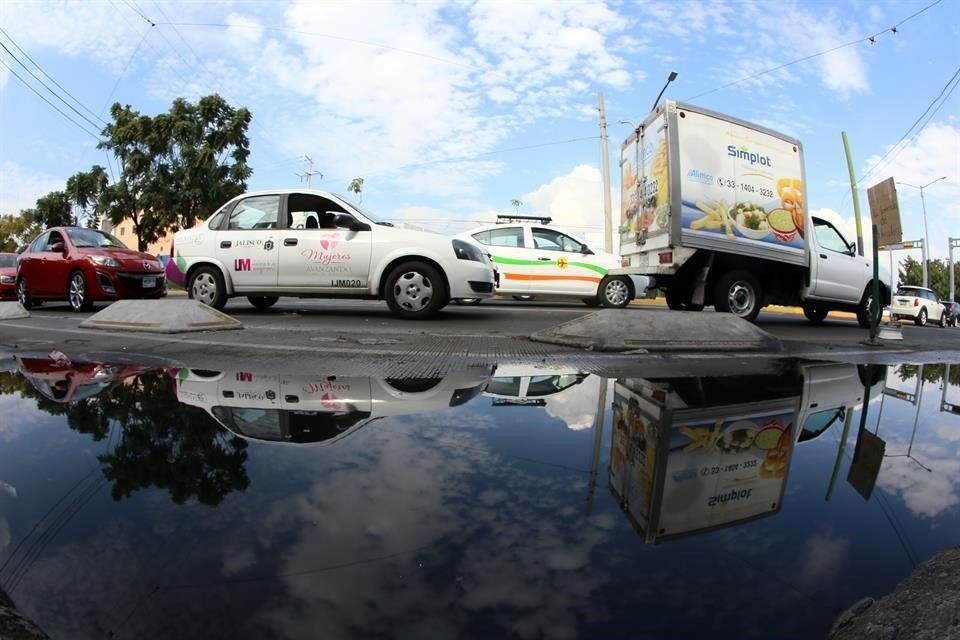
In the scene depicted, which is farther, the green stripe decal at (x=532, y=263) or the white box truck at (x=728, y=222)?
the green stripe decal at (x=532, y=263)

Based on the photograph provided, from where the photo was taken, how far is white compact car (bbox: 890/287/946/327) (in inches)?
880

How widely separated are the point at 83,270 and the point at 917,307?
2598 cm

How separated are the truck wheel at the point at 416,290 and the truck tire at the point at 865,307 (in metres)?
7.73

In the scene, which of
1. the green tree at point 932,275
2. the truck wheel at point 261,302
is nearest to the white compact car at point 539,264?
the truck wheel at point 261,302

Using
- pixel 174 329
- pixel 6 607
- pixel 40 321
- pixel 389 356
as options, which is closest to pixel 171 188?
pixel 40 321

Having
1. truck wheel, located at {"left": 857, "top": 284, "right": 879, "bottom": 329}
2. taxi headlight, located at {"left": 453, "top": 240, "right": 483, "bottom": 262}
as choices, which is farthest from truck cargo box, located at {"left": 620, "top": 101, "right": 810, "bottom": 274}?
taxi headlight, located at {"left": 453, "top": 240, "right": 483, "bottom": 262}

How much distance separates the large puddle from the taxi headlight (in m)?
4.51

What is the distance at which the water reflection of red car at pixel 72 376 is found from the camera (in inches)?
152

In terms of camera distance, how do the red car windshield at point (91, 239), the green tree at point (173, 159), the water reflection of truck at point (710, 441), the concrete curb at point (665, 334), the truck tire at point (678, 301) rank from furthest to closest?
the green tree at point (173, 159), the red car windshield at point (91, 239), the truck tire at point (678, 301), the concrete curb at point (665, 334), the water reflection of truck at point (710, 441)

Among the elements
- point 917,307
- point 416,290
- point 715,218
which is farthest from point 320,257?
point 917,307

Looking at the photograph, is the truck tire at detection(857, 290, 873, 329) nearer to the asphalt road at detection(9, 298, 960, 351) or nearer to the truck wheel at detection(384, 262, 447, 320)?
the asphalt road at detection(9, 298, 960, 351)

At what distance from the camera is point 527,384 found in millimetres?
4281

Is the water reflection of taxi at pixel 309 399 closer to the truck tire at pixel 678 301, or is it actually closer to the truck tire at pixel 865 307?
the truck tire at pixel 678 301

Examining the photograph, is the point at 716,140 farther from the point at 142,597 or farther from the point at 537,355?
the point at 142,597
